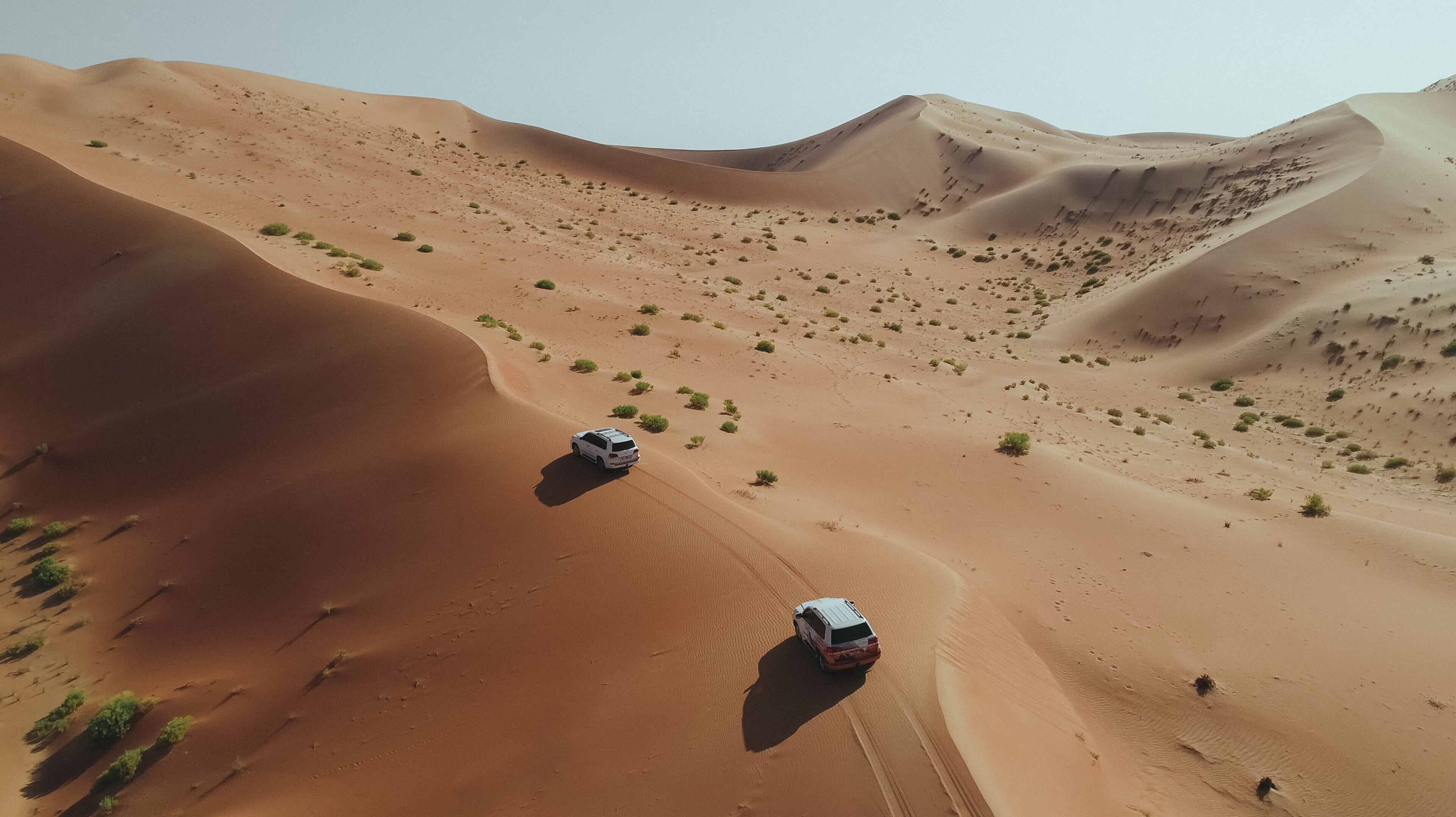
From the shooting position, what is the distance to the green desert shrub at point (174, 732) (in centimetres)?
1333

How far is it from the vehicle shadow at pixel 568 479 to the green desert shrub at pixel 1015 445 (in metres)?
15.0

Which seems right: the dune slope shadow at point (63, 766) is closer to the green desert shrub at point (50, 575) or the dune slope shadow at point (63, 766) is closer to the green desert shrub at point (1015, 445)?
the green desert shrub at point (50, 575)

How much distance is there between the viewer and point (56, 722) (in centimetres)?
1442

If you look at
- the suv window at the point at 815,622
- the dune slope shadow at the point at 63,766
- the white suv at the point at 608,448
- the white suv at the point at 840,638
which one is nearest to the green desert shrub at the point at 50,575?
the dune slope shadow at the point at 63,766

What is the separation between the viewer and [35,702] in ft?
50.0

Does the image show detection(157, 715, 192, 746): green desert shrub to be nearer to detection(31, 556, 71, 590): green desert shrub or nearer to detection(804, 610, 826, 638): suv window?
detection(31, 556, 71, 590): green desert shrub

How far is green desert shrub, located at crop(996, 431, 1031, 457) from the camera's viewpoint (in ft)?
83.0

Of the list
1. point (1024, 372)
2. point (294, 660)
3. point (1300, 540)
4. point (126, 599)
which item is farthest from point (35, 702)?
point (1024, 372)

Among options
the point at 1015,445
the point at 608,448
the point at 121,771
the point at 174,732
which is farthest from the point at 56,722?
the point at 1015,445

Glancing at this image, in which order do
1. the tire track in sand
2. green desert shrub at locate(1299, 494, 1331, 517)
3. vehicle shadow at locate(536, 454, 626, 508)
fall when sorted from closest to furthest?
the tire track in sand → vehicle shadow at locate(536, 454, 626, 508) → green desert shrub at locate(1299, 494, 1331, 517)

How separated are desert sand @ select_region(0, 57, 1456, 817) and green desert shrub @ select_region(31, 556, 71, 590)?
0.37 meters

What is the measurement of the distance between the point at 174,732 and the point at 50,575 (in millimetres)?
9213

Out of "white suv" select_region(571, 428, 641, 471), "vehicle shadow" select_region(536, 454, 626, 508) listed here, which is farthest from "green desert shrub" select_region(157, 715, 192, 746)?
"white suv" select_region(571, 428, 641, 471)

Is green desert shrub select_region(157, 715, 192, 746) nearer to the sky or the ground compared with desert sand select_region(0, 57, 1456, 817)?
nearer to the ground
